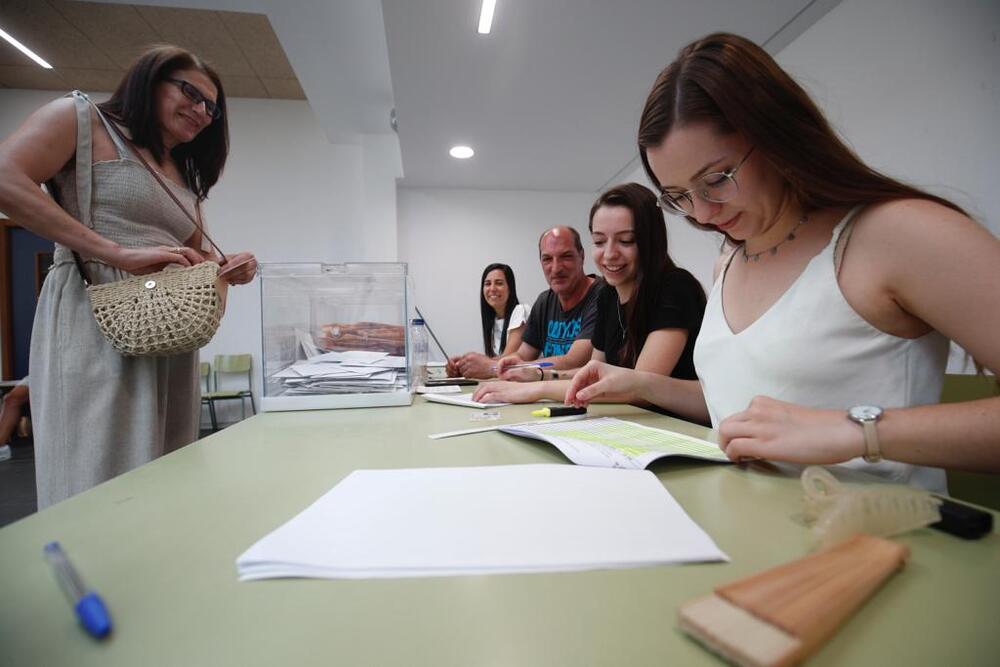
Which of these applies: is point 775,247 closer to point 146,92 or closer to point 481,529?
point 481,529

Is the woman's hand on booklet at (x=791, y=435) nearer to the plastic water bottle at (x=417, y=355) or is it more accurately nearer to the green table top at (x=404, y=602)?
the green table top at (x=404, y=602)

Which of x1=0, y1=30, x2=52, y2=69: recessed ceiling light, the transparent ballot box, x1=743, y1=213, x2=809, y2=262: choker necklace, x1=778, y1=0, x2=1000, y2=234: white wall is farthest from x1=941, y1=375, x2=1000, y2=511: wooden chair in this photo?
x1=0, y1=30, x2=52, y2=69: recessed ceiling light

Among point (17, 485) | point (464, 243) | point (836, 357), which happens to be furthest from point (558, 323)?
point (17, 485)

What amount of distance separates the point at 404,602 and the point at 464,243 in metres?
4.73

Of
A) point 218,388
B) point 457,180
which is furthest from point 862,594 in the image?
point 218,388

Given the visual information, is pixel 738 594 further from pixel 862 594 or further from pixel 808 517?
pixel 808 517

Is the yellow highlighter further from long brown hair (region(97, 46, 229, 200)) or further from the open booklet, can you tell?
long brown hair (region(97, 46, 229, 200))

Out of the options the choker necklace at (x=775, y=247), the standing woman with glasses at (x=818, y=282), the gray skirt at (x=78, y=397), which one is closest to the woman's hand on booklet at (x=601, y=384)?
the standing woman with glasses at (x=818, y=282)

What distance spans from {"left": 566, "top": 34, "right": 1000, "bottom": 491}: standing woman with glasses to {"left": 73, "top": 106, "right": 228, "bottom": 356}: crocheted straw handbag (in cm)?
90

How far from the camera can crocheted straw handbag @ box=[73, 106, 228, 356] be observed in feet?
2.82

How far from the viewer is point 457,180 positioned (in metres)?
4.62

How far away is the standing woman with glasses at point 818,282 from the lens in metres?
0.53

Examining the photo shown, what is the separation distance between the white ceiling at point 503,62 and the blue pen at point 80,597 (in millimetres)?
2371

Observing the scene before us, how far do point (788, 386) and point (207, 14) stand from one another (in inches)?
161
